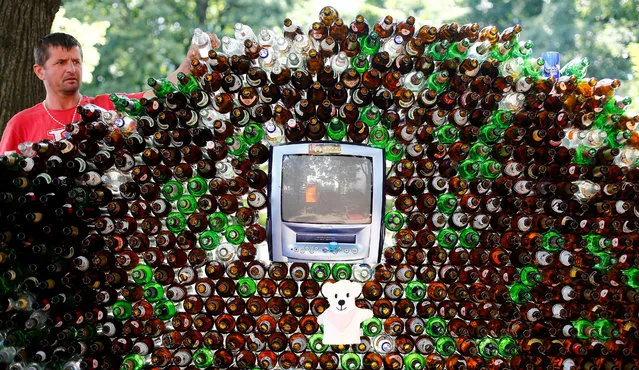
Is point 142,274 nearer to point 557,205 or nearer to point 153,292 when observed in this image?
point 153,292

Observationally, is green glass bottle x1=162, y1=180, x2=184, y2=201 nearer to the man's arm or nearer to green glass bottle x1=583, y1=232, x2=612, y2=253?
the man's arm

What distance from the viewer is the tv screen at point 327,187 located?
192cm

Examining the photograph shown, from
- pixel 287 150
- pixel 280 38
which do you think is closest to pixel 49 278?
pixel 287 150

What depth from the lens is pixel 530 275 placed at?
6.42ft

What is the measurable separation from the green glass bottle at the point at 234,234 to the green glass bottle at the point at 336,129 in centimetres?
50

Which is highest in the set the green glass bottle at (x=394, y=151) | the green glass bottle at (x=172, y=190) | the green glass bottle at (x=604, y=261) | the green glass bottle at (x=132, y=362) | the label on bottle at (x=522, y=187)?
the green glass bottle at (x=394, y=151)

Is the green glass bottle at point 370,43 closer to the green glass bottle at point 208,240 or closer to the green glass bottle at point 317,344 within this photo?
the green glass bottle at point 208,240

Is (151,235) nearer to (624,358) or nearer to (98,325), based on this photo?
(98,325)

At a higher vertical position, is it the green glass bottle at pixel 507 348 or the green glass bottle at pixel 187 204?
the green glass bottle at pixel 187 204

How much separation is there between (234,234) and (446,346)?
889 mm

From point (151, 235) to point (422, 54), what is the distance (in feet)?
4.06

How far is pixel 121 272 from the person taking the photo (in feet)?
6.53

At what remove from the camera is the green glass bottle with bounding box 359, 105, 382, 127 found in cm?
195

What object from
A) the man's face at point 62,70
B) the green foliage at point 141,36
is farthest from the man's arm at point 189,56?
the green foliage at point 141,36
